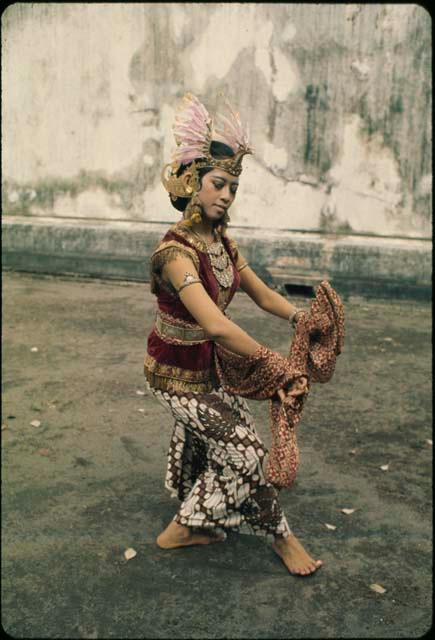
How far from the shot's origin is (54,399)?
5617 millimetres

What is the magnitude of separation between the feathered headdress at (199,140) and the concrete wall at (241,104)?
18.3 feet

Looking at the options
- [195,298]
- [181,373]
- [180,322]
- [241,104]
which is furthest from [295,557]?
[241,104]

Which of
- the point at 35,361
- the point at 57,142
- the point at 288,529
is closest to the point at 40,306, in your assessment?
the point at 35,361

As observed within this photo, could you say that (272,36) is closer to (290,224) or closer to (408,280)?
(290,224)

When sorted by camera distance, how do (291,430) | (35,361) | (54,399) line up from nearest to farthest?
(291,430)
(54,399)
(35,361)

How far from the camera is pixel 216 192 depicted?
10.9ft

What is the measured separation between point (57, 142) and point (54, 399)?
529 centimetres

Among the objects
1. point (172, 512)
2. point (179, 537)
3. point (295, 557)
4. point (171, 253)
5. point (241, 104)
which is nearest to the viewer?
point (171, 253)

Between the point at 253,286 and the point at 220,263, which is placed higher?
the point at 220,263

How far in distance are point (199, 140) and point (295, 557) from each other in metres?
1.98

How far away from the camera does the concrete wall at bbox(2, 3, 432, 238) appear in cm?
848

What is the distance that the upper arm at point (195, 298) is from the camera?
3.09m

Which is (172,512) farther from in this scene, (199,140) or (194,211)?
(199,140)

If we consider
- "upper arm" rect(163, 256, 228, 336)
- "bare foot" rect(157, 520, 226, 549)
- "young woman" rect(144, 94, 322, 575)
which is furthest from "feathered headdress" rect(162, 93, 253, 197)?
"bare foot" rect(157, 520, 226, 549)
